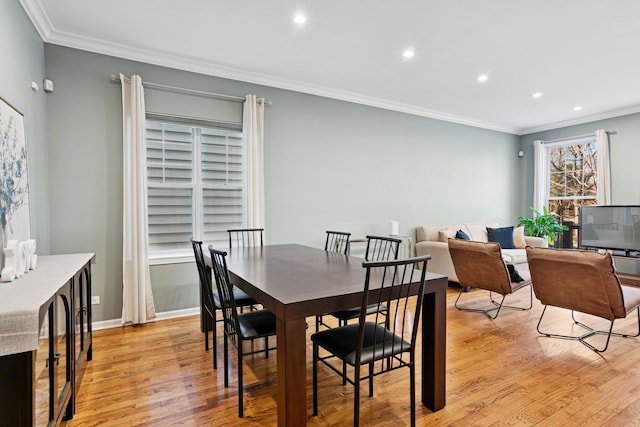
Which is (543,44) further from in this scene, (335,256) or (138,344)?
(138,344)

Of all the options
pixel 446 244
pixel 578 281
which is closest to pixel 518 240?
pixel 446 244

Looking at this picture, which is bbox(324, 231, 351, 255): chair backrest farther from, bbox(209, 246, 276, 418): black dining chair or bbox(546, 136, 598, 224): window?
bbox(546, 136, 598, 224): window

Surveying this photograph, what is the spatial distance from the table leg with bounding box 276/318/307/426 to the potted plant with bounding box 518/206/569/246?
616 centimetres

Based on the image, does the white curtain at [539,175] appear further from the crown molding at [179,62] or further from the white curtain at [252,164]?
the white curtain at [252,164]

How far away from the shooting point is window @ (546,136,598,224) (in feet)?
20.0

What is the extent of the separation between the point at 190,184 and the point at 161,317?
4.86 ft

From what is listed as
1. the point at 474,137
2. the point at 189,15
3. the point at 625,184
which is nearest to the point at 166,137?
the point at 189,15

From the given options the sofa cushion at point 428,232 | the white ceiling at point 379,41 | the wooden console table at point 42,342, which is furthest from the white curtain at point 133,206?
the sofa cushion at point 428,232

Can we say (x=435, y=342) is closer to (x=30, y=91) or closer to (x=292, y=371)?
(x=292, y=371)

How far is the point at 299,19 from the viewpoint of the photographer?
9.49ft

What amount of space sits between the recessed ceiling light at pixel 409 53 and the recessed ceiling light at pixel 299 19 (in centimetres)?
114

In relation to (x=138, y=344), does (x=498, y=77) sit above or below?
above

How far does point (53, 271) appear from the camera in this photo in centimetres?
193

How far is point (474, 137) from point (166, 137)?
5.24 meters
